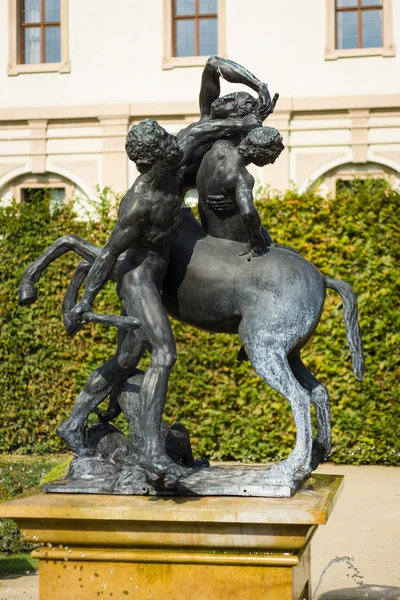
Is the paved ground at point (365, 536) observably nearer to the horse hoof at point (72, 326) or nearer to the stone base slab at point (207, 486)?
the stone base slab at point (207, 486)

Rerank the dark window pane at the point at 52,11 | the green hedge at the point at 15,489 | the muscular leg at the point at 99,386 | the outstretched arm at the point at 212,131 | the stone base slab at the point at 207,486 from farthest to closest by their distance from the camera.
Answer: the dark window pane at the point at 52,11 → the green hedge at the point at 15,489 → the outstretched arm at the point at 212,131 → the muscular leg at the point at 99,386 → the stone base slab at the point at 207,486

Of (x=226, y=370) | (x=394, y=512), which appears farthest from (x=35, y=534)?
(x=226, y=370)

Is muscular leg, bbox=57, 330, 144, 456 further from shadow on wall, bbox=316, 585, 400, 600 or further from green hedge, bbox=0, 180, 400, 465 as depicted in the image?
green hedge, bbox=0, 180, 400, 465

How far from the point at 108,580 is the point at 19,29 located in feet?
58.0

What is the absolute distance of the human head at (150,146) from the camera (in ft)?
14.3

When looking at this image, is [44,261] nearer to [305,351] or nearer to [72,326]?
[72,326]

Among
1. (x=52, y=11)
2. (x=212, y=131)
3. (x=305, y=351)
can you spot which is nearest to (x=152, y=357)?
(x=212, y=131)

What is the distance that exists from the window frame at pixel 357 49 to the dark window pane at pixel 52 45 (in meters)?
5.42

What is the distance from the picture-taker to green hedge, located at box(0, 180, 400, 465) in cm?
1062

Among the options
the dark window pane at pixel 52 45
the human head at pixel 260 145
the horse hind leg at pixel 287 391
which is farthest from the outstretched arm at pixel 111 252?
the dark window pane at pixel 52 45

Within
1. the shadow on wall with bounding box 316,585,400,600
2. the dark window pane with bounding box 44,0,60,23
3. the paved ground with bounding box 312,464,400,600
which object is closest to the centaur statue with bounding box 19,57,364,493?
the shadow on wall with bounding box 316,585,400,600

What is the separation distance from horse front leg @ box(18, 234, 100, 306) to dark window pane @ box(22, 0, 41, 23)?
651 inches

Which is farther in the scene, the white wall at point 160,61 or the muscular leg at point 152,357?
the white wall at point 160,61

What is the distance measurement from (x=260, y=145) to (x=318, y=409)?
1.28 metres
